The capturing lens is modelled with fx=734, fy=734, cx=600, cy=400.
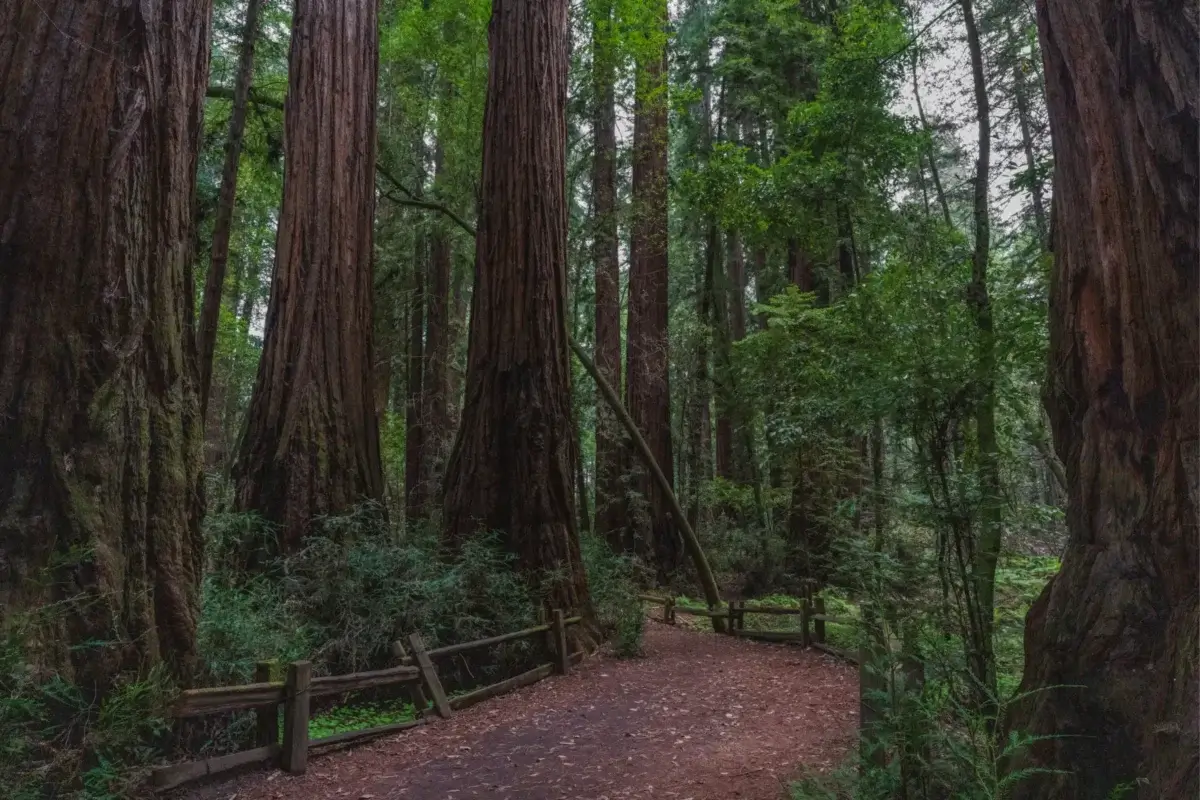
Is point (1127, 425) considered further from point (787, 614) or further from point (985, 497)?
point (787, 614)

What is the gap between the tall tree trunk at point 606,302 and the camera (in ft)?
Result: 44.3

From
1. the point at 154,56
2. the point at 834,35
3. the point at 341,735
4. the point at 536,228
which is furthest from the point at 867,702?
the point at 834,35

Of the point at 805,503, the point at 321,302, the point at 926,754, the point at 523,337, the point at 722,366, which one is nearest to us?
the point at 926,754

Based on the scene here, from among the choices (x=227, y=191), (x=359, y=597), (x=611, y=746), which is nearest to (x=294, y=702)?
(x=359, y=597)

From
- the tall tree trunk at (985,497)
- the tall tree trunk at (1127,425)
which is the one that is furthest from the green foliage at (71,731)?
the tall tree trunk at (985,497)

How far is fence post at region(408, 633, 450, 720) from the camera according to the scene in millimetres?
6277

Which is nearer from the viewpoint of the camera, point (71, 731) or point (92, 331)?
point (71, 731)

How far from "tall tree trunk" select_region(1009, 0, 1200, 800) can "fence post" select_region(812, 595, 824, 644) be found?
22.7 ft

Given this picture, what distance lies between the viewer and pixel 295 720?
486cm

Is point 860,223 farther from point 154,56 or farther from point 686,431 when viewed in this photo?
point 154,56

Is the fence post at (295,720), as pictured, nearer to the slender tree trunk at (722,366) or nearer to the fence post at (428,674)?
the fence post at (428,674)

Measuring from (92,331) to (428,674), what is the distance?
381cm

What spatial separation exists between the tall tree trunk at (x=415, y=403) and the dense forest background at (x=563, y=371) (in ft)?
0.51

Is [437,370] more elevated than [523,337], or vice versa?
[437,370]
